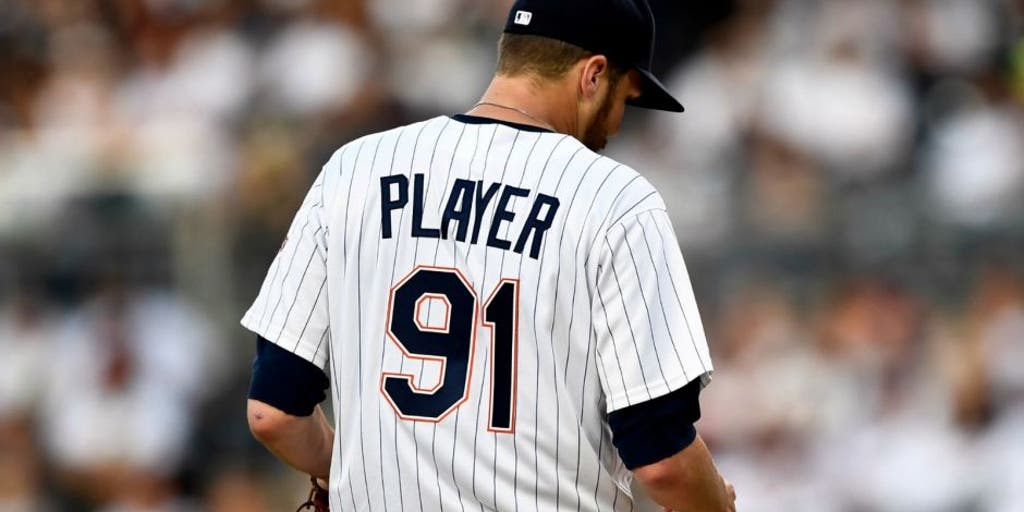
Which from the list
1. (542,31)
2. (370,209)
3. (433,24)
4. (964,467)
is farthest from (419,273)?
(433,24)

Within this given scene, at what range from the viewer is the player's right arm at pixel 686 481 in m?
2.81

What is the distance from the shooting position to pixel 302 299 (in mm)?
3053

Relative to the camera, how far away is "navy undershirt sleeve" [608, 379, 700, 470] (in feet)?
9.19

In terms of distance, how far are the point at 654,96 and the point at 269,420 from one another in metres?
0.96

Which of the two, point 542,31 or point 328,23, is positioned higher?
point 542,31

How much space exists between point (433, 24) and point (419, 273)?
712cm

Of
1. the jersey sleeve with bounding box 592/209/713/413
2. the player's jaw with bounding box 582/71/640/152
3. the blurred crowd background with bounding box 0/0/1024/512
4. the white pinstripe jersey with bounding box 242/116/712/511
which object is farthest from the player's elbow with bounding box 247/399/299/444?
the blurred crowd background with bounding box 0/0/1024/512

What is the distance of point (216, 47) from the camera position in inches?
391

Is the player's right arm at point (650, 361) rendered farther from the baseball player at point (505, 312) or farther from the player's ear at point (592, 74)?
the player's ear at point (592, 74)

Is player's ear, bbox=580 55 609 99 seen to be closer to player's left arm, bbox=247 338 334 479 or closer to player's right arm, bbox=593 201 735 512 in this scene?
player's right arm, bbox=593 201 735 512

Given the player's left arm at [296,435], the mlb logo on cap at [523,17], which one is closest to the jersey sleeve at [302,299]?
the player's left arm at [296,435]

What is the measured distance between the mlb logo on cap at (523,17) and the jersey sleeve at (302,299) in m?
0.48

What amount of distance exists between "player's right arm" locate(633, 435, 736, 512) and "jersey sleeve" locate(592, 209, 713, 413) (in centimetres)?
12

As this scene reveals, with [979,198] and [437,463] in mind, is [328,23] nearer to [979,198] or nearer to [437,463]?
[979,198]
